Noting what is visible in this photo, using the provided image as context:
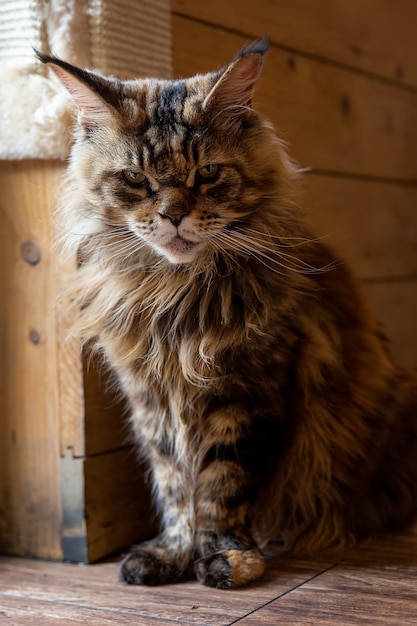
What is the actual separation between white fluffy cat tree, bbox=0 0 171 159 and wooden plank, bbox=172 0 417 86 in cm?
28

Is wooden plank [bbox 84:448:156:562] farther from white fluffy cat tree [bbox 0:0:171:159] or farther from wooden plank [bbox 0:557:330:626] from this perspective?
white fluffy cat tree [bbox 0:0:171:159]

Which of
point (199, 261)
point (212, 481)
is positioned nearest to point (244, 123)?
point (199, 261)

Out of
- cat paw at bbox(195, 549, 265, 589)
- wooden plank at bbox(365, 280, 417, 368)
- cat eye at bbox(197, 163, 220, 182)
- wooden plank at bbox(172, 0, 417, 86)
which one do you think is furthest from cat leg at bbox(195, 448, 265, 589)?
wooden plank at bbox(365, 280, 417, 368)

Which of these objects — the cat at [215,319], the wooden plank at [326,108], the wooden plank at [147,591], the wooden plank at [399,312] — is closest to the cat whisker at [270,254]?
the cat at [215,319]

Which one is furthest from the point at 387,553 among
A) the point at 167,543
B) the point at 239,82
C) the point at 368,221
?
the point at 368,221

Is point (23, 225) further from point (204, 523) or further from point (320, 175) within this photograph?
point (320, 175)

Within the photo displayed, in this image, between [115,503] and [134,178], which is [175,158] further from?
[115,503]

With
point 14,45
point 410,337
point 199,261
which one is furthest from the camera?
point 410,337

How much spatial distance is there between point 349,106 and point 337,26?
9.3 inches

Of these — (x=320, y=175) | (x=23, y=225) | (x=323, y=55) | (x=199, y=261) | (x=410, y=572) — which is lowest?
(x=410, y=572)

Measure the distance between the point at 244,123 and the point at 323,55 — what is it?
986 mm

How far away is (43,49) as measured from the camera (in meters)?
1.72

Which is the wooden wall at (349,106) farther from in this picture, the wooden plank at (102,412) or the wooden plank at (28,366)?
the wooden plank at (102,412)

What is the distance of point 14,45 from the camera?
5.65 feet
